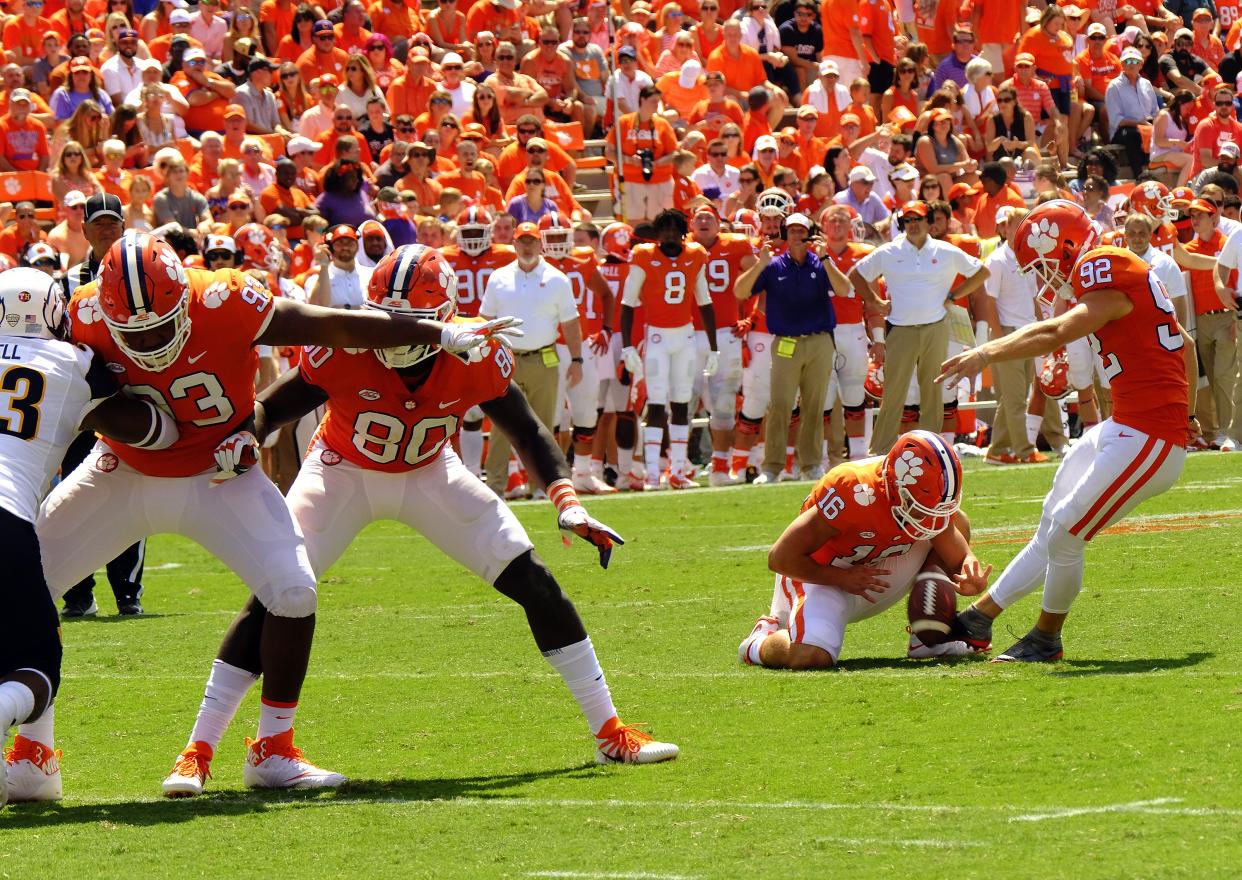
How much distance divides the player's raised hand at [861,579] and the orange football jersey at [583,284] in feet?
24.2

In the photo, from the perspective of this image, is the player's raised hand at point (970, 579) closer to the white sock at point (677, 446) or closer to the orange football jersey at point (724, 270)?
the white sock at point (677, 446)

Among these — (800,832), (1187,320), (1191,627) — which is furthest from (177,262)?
(1187,320)

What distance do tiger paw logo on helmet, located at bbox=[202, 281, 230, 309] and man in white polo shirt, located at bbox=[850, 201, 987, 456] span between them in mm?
8781

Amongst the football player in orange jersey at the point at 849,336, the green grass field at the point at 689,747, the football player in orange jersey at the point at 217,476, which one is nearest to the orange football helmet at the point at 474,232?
the football player in orange jersey at the point at 849,336

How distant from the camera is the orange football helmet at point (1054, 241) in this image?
24.5 ft

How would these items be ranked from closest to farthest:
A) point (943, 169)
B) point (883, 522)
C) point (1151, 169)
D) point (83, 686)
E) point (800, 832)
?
1. point (800, 832)
2. point (883, 522)
3. point (83, 686)
4. point (943, 169)
5. point (1151, 169)

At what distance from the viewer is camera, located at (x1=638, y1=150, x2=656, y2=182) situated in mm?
16922

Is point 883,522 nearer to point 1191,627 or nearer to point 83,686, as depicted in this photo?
point 1191,627

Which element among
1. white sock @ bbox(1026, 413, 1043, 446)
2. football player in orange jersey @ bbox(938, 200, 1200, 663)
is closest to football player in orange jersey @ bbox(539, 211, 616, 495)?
white sock @ bbox(1026, 413, 1043, 446)

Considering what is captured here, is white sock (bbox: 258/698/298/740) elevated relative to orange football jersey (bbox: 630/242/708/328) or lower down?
lower down

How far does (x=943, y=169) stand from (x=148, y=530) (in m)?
13.0

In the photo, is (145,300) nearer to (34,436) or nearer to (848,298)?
(34,436)

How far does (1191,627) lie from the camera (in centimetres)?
761

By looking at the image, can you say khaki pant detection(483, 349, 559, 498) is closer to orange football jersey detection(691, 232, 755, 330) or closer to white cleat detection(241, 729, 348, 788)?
orange football jersey detection(691, 232, 755, 330)
